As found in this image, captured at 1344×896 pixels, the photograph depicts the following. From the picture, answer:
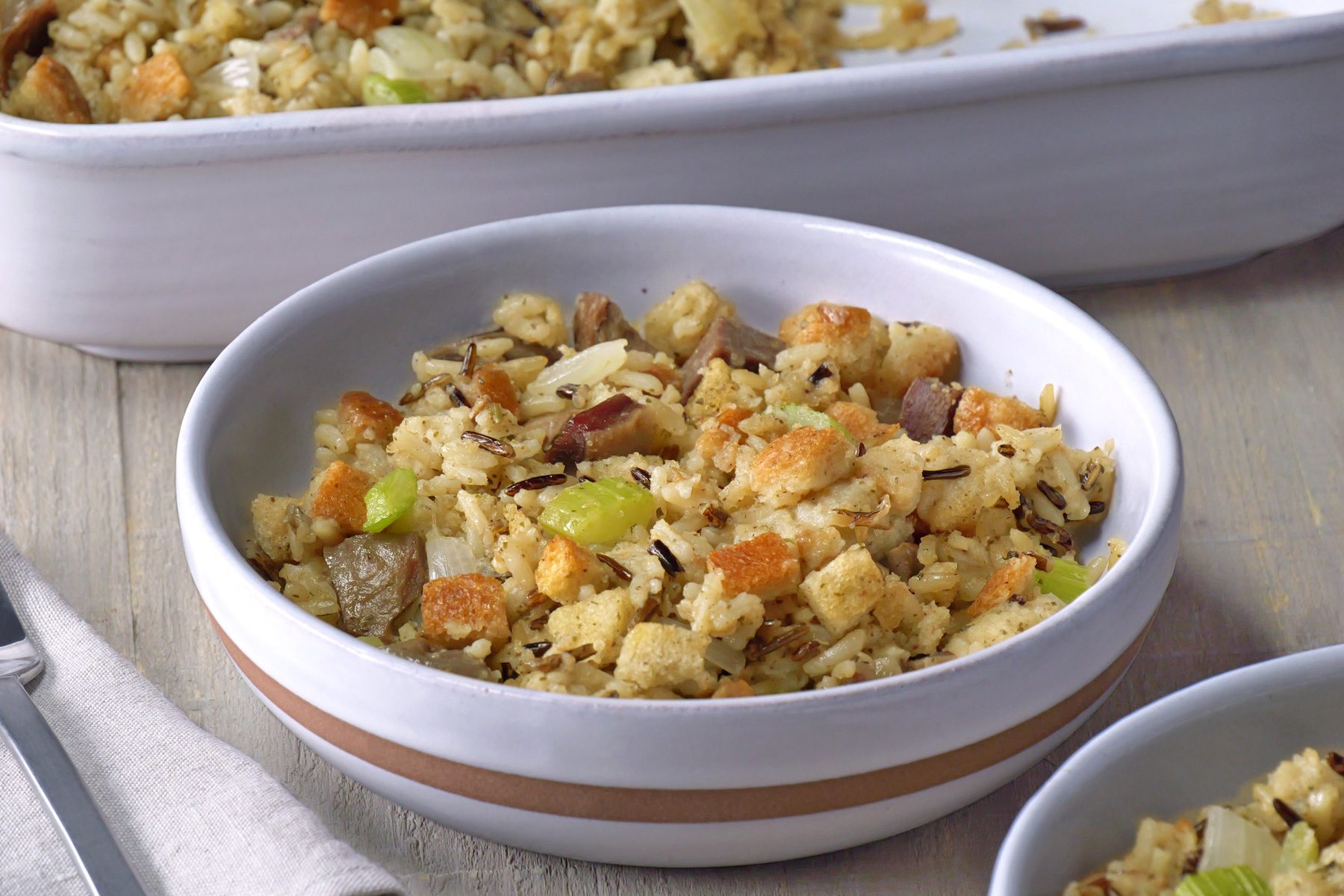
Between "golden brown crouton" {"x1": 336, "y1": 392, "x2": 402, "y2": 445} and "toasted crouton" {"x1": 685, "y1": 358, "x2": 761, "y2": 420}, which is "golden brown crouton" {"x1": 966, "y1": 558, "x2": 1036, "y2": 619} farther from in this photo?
"golden brown crouton" {"x1": 336, "y1": 392, "x2": 402, "y2": 445}

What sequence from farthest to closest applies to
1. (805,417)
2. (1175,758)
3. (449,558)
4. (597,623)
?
(805,417)
(449,558)
(597,623)
(1175,758)

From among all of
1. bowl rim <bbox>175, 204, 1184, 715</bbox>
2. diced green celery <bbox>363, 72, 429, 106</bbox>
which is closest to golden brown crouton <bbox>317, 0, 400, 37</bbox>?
diced green celery <bbox>363, 72, 429, 106</bbox>

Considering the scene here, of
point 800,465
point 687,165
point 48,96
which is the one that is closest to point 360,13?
point 48,96

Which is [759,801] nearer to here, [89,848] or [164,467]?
[89,848]

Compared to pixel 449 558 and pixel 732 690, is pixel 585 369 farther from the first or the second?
pixel 732 690

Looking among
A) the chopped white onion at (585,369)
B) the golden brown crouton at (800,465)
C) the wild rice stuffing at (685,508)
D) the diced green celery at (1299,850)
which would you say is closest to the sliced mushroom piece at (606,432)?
the wild rice stuffing at (685,508)

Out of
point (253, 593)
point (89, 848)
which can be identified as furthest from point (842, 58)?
point (89, 848)
